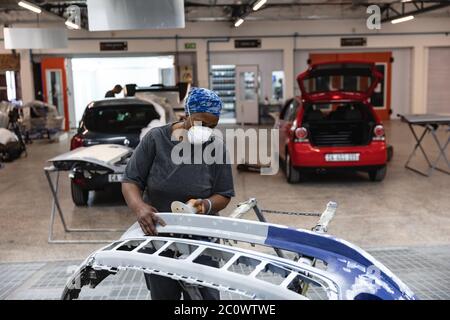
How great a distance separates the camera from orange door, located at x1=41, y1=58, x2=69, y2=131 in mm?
16578

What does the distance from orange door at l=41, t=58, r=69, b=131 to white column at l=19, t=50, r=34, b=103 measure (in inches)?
18.6

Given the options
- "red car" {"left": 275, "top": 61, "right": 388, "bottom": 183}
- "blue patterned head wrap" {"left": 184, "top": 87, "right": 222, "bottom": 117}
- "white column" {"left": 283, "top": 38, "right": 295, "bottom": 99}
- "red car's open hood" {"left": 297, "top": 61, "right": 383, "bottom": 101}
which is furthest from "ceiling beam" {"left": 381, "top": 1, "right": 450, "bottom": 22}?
"blue patterned head wrap" {"left": 184, "top": 87, "right": 222, "bottom": 117}

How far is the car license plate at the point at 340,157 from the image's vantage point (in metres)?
7.12

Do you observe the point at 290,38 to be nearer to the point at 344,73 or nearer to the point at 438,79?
the point at 438,79

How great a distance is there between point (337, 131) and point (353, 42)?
438 inches

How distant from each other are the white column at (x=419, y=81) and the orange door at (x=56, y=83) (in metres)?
12.6

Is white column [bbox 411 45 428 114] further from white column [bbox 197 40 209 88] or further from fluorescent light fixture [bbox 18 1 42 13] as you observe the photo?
fluorescent light fixture [bbox 18 1 42 13]

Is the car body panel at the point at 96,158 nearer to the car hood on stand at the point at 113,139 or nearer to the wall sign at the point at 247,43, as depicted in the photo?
the car hood on stand at the point at 113,139

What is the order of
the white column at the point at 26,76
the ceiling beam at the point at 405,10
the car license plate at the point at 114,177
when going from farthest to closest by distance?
the white column at the point at 26,76, the ceiling beam at the point at 405,10, the car license plate at the point at 114,177

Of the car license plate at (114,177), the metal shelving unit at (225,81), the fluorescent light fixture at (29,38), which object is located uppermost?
the fluorescent light fixture at (29,38)

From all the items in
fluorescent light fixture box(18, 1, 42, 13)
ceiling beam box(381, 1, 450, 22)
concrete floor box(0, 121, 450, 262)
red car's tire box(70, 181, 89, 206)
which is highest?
ceiling beam box(381, 1, 450, 22)

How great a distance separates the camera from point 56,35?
11.4 m

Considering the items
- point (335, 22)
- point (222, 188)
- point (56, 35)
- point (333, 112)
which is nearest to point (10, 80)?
point (56, 35)

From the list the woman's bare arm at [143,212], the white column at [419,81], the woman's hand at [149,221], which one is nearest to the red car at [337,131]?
the woman's bare arm at [143,212]
